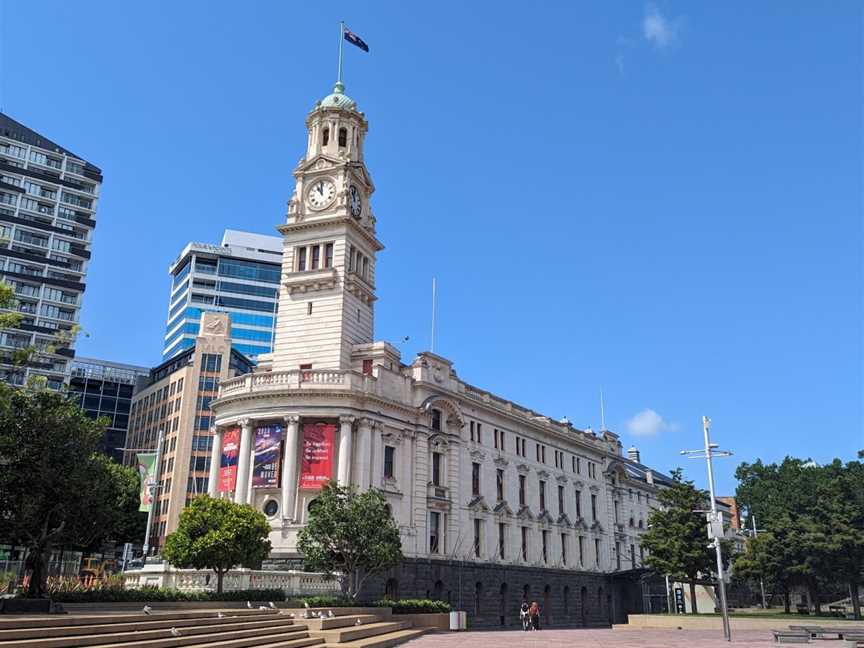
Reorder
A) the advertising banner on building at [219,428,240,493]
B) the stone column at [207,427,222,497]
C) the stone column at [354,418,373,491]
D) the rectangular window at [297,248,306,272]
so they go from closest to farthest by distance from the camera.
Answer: the stone column at [354,418,373,491], the advertising banner on building at [219,428,240,493], the stone column at [207,427,222,497], the rectangular window at [297,248,306,272]

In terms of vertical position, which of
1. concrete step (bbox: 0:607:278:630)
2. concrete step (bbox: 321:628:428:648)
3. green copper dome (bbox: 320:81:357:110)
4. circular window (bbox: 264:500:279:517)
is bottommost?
concrete step (bbox: 321:628:428:648)

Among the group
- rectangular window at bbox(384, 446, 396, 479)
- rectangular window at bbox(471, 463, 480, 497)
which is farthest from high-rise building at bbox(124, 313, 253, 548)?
rectangular window at bbox(384, 446, 396, 479)

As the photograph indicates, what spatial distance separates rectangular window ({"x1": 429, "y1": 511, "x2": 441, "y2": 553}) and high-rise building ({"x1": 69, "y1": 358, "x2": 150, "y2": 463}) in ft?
252

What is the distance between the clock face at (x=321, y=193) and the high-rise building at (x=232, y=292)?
75.1m

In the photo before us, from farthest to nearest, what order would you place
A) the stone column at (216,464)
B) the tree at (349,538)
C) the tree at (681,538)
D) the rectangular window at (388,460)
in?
the tree at (681,538) < the stone column at (216,464) < the rectangular window at (388,460) < the tree at (349,538)

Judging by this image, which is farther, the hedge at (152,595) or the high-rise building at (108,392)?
the high-rise building at (108,392)

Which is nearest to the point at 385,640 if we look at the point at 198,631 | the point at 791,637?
the point at 198,631

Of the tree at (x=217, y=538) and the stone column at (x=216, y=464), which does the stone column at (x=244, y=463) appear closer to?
the stone column at (x=216, y=464)

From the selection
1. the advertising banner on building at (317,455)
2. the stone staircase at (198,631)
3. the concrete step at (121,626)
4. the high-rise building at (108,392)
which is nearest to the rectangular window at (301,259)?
the advertising banner on building at (317,455)

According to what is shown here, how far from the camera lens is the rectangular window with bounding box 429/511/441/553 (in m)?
56.5

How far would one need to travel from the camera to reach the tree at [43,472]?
29922mm

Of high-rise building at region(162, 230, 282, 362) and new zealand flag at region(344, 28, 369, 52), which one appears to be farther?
high-rise building at region(162, 230, 282, 362)

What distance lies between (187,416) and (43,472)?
241 feet

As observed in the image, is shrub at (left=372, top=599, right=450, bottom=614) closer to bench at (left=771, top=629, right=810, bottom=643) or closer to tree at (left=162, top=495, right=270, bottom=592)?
tree at (left=162, top=495, right=270, bottom=592)
